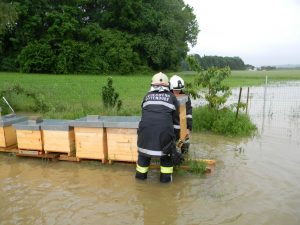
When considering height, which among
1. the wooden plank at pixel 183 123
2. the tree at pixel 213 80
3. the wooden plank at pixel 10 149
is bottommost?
the wooden plank at pixel 10 149

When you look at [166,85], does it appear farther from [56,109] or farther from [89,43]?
[89,43]

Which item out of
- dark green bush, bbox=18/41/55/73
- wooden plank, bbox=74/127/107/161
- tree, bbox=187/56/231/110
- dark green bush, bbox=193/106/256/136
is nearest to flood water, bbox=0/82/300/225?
wooden plank, bbox=74/127/107/161

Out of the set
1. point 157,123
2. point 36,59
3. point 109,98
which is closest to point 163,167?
point 157,123

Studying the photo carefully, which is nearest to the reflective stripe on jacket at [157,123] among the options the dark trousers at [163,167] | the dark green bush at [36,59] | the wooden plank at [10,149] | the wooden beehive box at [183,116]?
the dark trousers at [163,167]

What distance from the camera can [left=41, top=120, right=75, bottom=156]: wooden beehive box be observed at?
25.0 feet

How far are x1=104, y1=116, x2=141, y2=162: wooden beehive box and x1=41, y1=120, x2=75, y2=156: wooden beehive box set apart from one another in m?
0.92

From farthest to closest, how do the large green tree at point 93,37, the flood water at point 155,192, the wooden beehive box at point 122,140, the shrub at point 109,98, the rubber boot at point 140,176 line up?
the large green tree at point 93,37 → the shrub at point 109,98 → the wooden beehive box at point 122,140 → the rubber boot at point 140,176 → the flood water at point 155,192

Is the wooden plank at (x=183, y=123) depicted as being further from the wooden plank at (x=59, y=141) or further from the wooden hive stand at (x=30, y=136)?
the wooden hive stand at (x=30, y=136)

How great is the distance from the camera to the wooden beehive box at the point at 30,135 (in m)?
7.88

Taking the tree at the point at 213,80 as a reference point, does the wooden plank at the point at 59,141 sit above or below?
below

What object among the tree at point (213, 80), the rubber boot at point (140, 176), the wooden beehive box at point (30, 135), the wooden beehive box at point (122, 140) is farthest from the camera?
the tree at point (213, 80)

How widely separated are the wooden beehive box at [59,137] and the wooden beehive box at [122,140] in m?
0.92

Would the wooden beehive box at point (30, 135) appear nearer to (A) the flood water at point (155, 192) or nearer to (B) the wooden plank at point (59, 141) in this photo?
(B) the wooden plank at point (59, 141)

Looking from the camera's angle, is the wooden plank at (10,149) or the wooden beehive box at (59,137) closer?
the wooden beehive box at (59,137)
